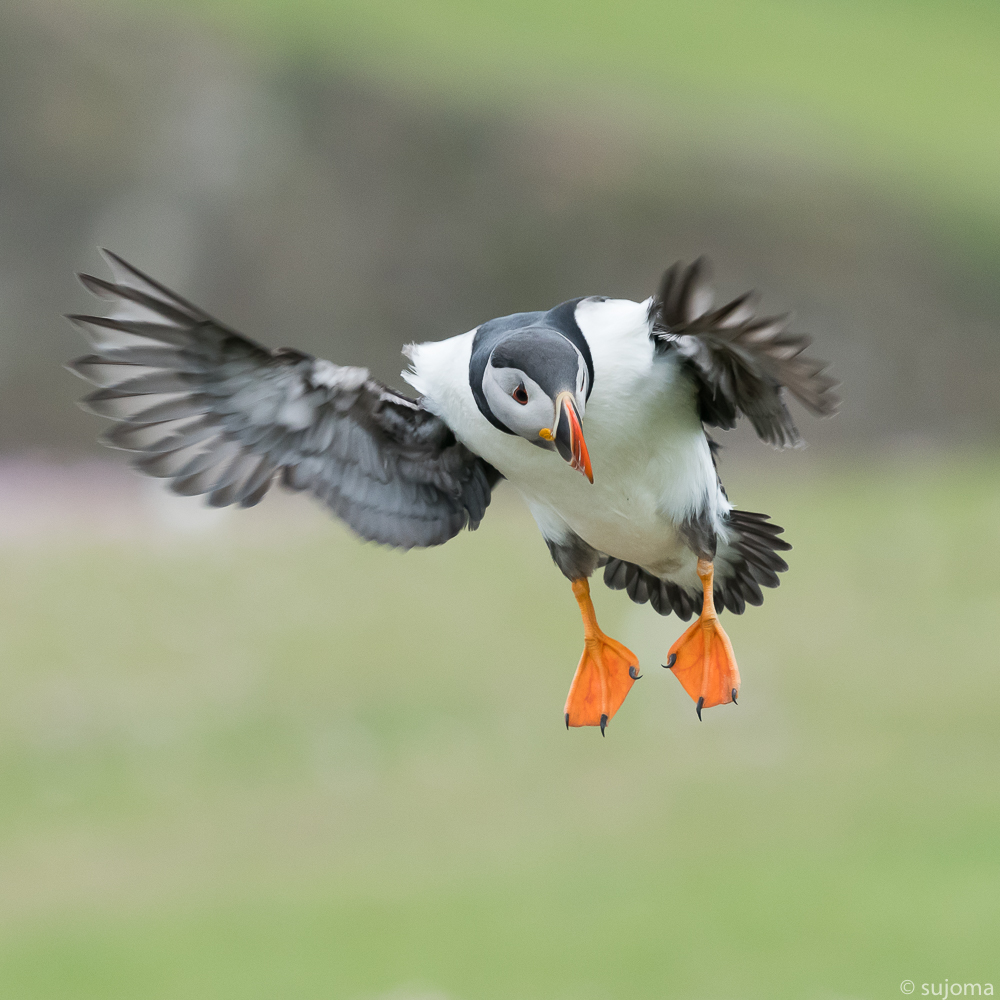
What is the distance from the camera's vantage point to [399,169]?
21.3 metres

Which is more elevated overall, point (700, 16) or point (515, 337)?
point (700, 16)

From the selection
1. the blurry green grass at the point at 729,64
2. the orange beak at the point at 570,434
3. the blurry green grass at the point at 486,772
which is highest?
the blurry green grass at the point at 729,64

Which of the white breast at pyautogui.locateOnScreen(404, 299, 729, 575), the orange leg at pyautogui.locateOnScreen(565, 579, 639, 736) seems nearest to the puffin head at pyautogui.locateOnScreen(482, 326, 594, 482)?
the white breast at pyautogui.locateOnScreen(404, 299, 729, 575)

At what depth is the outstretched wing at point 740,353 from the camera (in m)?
3.41

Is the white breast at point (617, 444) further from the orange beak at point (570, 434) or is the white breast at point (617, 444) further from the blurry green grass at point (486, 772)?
the blurry green grass at point (486, 772)

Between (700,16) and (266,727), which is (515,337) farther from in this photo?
(700,16)

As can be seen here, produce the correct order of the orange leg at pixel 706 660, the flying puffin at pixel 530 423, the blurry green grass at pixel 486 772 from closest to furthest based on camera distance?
1. the flying puffin at pixel 530 423
2. the orange leg at pixel 706 660
3. the blurry green grass at pixel 486 772

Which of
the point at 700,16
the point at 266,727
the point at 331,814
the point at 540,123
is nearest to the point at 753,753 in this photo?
the point at 331,814

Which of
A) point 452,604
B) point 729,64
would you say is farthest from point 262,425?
point 729,64

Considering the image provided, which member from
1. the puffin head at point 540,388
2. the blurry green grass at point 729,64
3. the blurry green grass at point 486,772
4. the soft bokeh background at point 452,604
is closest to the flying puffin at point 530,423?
the puffin head at point 540,388

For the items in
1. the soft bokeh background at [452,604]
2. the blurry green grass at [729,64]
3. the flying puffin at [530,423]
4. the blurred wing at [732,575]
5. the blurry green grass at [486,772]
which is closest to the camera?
the flying puffin at [530,423]

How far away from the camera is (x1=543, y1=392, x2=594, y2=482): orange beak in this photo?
3.20 meters

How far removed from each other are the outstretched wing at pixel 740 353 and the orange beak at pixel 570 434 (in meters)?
0.36

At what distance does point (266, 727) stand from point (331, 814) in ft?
8.94
